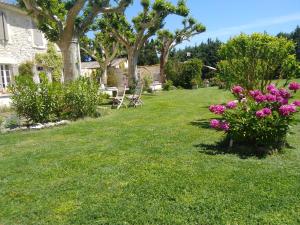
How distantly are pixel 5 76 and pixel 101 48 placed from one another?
14026 mm

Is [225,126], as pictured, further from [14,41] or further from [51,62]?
[51,62]

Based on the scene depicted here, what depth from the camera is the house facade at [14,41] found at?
650 inches

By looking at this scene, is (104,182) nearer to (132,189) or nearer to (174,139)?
(132,189)

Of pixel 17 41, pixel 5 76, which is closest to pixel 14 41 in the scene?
pixel 17 41

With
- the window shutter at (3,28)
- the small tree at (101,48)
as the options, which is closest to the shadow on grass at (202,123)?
the window shutter at (3,28)

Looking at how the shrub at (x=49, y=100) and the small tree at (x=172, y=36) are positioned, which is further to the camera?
the small tree at (x=172, y=36)

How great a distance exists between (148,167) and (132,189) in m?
0.90

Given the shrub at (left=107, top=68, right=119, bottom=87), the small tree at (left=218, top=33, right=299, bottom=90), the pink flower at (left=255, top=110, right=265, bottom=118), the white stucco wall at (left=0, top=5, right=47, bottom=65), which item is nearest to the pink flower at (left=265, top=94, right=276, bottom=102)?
the pink flower at (left=255, top=110, right=265, bottom=118)

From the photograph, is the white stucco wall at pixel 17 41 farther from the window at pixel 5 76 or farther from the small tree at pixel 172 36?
the small tree at pixel 172 36

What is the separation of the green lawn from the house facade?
10573 mm

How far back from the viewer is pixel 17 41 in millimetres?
17641

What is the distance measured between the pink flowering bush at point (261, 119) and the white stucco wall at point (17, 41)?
13751 millimetres

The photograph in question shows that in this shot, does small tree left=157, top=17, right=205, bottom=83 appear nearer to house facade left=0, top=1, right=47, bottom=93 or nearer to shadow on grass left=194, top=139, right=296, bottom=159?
Result: house facade left=0, top=1, right=47, bottom=93

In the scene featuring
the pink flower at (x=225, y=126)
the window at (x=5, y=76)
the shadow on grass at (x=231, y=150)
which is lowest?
the shadow on grass at (x=231, y=150)
